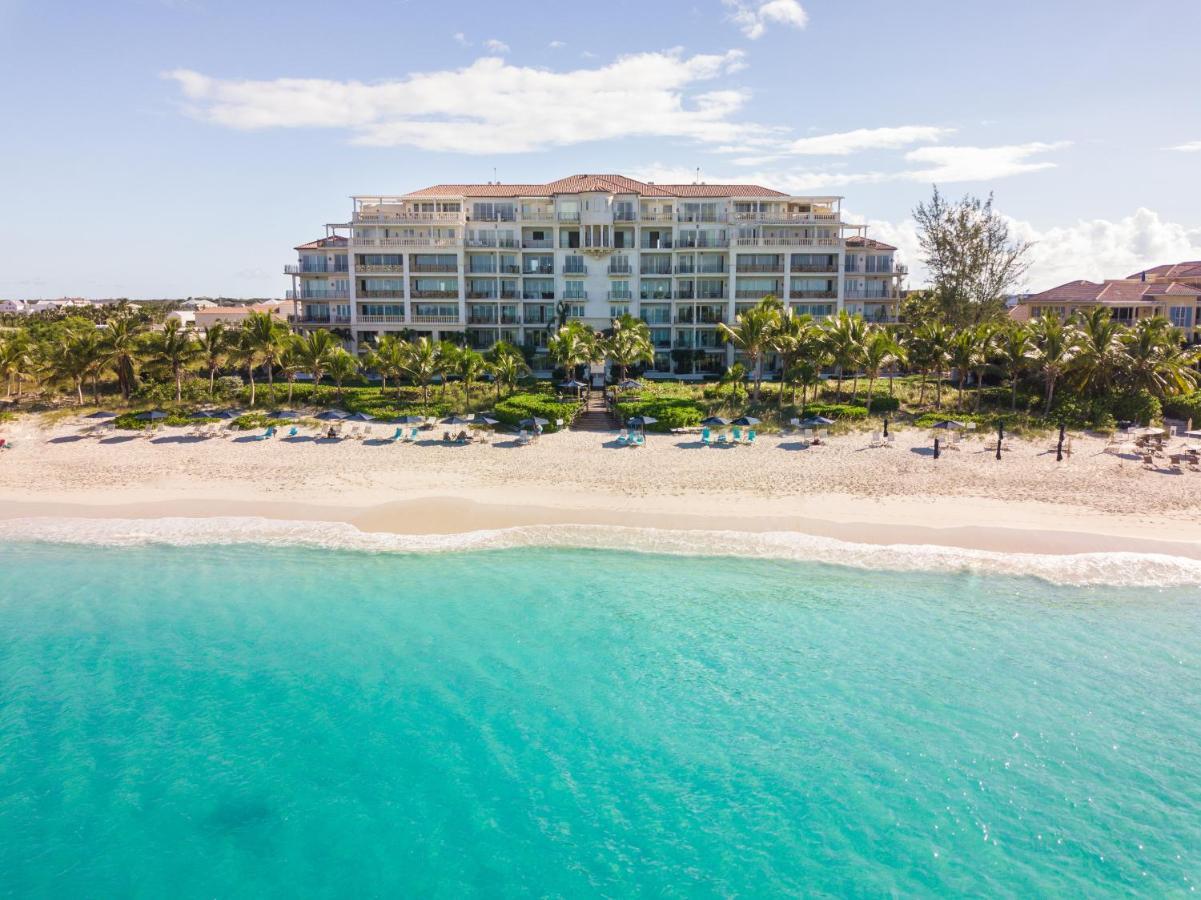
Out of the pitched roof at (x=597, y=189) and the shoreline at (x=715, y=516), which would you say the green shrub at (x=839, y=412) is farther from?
the pitched roof at (x=597, y=189)

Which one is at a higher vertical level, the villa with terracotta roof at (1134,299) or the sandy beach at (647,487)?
the villa with terracotta roof at (1134,299)

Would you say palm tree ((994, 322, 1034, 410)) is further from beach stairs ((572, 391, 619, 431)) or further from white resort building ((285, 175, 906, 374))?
beach stairs ((572, 391, 619, 431))

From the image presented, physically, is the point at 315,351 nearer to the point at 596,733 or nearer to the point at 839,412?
the point at 839,412

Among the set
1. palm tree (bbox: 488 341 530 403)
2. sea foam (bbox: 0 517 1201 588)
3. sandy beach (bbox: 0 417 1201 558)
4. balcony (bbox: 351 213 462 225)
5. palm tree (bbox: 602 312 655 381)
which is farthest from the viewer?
balcony (bbox: 351 213 462 225)

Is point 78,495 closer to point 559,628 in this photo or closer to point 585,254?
point 559,628

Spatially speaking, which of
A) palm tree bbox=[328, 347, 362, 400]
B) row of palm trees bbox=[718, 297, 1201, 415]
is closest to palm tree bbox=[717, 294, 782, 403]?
row of palm trees bbox=[718, 297, 1201, 415]

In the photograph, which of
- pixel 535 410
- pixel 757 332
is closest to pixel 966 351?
pixel 757 332

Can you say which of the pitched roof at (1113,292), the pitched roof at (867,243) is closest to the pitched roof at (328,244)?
the pitched roof at (867,243)
